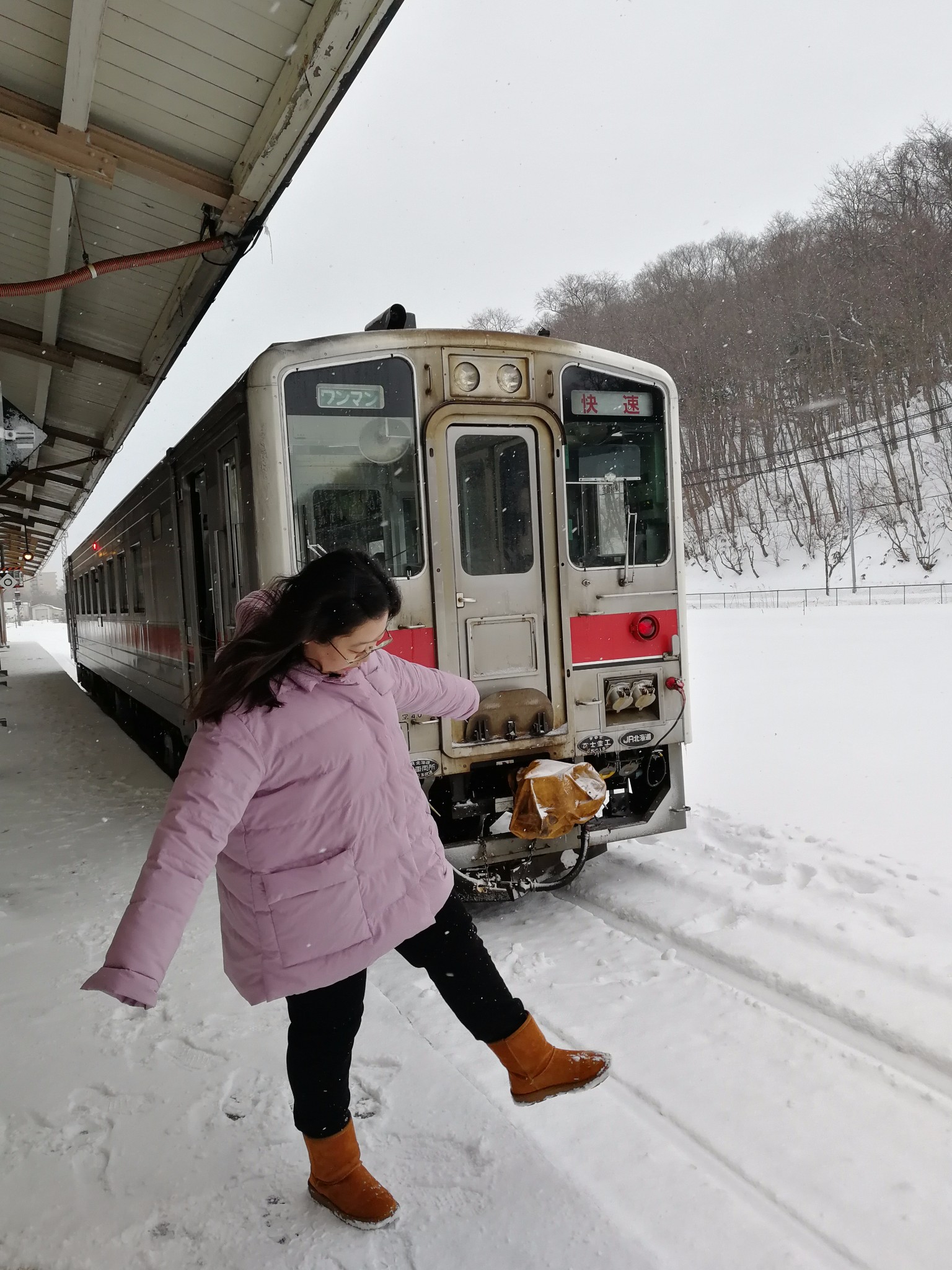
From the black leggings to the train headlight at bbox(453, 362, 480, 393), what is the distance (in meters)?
2.98

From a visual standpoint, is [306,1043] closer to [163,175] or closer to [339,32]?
[339,32]

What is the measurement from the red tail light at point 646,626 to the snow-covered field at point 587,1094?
1.40 metres

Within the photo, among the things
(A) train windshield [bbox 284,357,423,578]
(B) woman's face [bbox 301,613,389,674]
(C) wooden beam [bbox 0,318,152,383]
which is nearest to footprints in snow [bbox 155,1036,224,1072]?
(B) woman's face [bbox 301,613,389,674]

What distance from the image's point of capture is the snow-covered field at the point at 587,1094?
2426mm

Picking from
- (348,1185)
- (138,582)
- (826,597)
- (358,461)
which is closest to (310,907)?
(348,1185)

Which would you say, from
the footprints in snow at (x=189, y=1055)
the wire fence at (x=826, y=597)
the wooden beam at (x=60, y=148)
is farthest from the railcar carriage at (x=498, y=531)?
the wire fence at (x=826, y=597)

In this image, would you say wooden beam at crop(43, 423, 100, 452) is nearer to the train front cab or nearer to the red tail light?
the train front cab

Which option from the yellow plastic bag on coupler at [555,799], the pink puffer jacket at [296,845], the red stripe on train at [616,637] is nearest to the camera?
the pink puffer jacket at [296,845]

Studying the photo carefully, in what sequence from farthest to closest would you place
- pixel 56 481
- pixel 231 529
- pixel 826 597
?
pixel 826 597
pixel 56 481
pixel 231 529

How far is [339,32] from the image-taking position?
3.89m

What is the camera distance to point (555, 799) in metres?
4.48

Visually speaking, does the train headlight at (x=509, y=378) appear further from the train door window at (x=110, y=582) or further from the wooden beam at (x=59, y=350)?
the train door window at (x=110, y=582)

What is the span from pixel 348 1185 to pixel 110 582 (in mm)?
11717

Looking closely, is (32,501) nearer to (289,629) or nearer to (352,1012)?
(289,629)
